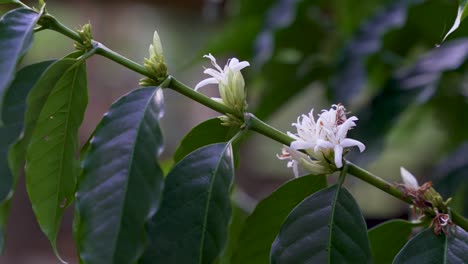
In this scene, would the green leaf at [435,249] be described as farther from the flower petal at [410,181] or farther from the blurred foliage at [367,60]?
the blurred foliage at [367,60]

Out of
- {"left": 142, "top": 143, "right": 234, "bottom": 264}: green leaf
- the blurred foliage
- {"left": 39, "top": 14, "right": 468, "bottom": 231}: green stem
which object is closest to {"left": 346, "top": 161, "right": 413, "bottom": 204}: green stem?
{"left": 39, "top": 14, "right": 468, "bottom": 231}: green stem

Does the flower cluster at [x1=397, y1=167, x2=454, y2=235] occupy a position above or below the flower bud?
below

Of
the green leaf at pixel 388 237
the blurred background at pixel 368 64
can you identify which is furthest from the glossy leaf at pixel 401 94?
the green leaf at pixel 388 237

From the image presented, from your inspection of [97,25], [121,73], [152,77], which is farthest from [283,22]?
[121,73]

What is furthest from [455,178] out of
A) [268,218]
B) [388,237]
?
[268,218]

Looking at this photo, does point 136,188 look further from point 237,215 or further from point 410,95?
point 410,95

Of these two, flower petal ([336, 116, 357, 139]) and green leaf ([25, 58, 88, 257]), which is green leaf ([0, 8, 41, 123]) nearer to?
green leaf ([25, 58, 88, 257])

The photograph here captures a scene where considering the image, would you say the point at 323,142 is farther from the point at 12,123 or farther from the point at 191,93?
the point at 12,123
